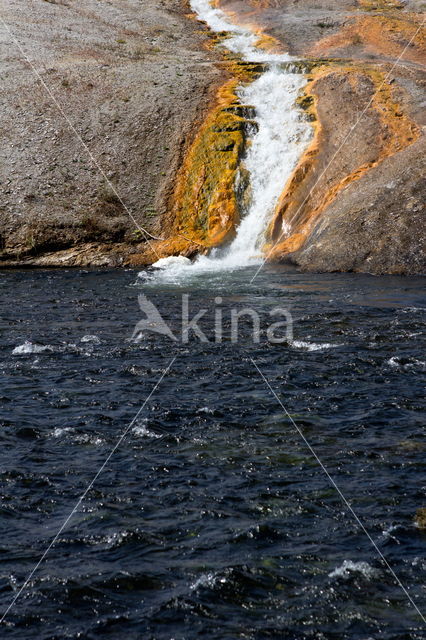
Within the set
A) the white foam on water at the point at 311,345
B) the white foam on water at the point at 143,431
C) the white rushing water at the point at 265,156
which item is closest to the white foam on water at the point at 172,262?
the white rushing water at the point at 265,156

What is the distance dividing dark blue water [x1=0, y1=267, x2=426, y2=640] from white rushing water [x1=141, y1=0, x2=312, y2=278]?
13.3 meters

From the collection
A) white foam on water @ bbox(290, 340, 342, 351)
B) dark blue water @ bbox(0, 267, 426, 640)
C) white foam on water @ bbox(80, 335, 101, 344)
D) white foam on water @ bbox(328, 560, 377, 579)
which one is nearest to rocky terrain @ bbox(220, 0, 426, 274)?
dark blue water @ bbox(0, 267, 426, 640)

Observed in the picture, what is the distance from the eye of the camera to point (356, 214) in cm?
3078

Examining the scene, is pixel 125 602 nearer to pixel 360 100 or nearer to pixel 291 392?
pixel 291 392

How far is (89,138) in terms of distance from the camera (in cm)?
3988

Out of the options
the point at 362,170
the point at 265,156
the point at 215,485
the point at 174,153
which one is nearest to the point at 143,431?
the point at 215,485

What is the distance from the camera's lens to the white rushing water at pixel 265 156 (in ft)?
109

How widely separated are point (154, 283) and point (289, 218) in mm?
8182

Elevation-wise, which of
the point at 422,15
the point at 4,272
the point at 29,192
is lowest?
the point at 4,272

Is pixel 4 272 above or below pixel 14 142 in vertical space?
below

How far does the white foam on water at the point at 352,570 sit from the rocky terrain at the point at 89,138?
85.7 ft

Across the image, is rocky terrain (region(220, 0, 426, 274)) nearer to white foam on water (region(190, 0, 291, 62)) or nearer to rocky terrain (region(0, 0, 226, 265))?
white foam on water (region(190, 0, 291, 62))

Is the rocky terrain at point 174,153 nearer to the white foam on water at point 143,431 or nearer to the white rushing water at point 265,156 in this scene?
the white rushing water at point 265,156

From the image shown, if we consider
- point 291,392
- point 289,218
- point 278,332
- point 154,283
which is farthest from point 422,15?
point 291,392
